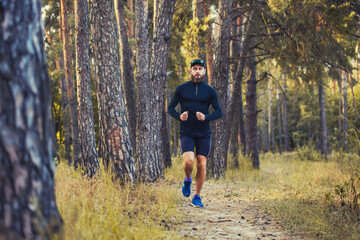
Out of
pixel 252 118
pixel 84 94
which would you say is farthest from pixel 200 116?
pixel 252 118

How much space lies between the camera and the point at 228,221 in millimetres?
6094

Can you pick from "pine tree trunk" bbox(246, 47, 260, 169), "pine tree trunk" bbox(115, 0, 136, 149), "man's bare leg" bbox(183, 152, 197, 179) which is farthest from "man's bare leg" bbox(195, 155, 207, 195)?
"pine tree trunk" bbox(246, 47, 260, 169)

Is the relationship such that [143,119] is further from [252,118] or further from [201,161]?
[252,118]

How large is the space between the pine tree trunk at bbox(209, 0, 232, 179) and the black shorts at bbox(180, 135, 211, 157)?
205 inches

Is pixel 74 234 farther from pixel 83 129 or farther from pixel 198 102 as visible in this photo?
pixel 83 129

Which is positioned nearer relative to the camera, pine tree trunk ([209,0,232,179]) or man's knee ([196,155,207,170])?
man's knee ([196,155,207,170])

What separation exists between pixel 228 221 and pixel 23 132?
14.3 feet

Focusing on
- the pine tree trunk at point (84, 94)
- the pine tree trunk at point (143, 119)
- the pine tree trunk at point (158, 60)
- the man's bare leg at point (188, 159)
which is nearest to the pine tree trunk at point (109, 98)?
the man's bare leg at point (188, 159)

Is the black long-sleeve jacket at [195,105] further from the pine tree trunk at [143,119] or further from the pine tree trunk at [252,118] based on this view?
the pine tree trunk at [252,118]

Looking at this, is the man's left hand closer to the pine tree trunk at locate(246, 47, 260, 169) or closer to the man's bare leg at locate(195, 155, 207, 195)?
the man's bare leg at locate(195, 155, 207, 195)

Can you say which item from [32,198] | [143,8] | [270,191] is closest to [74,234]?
[32,198]

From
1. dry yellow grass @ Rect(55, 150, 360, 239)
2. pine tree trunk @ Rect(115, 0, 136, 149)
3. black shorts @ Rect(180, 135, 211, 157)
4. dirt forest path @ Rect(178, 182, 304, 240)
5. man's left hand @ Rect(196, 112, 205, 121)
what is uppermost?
pine tree trunk @ Rect(115, 0, 136, 149)

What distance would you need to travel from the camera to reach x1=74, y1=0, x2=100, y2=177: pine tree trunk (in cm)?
1036

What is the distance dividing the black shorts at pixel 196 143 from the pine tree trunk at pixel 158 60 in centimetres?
423
